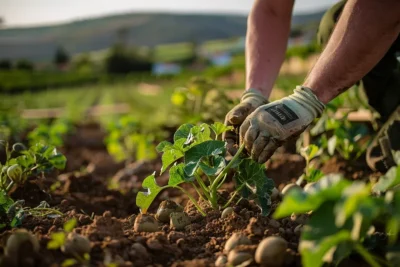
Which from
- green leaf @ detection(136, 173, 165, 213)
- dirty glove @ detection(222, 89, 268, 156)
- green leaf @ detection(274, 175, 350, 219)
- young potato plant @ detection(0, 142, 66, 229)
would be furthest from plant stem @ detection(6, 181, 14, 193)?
green leaf @ detection(274, 175, 350, 219)

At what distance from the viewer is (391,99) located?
9.28 ft

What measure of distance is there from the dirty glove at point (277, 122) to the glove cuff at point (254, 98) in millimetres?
326

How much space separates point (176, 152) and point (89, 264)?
0.54 meters

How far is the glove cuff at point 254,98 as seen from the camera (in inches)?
91.3

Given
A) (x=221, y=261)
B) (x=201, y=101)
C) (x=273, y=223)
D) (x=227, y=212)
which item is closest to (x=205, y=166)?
(x=227, y=212)

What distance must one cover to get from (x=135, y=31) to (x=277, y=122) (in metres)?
86.7

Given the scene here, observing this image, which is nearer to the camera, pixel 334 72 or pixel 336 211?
pixel 336 211

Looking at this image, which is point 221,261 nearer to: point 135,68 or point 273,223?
point 273,223

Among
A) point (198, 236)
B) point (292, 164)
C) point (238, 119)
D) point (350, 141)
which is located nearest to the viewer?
point (198, 236)

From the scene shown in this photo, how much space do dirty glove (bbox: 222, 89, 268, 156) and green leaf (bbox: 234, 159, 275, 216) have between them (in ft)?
0.90

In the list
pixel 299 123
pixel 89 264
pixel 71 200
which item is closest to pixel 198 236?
pixel 89 264

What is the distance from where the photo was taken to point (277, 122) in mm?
1902

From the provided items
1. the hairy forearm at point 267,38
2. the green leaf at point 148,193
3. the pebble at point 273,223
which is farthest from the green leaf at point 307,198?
the hairy forearm at point 267,38

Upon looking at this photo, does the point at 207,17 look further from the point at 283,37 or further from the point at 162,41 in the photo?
the point at 283,37
